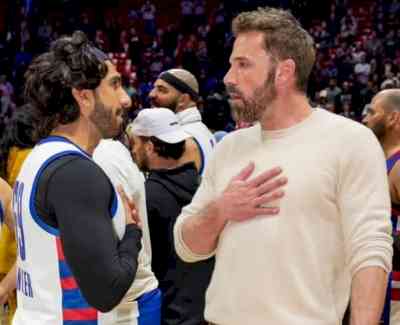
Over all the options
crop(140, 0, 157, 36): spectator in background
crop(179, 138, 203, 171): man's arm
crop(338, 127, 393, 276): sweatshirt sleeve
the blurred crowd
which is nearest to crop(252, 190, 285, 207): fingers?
crop(338, 127, 393, 276): sweatshirt sleeve

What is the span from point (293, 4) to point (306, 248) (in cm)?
2056

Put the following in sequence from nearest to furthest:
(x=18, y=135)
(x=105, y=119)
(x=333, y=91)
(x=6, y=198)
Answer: (x=105, y=119) < (x=6, y=198) < (x=18, y=135) < (x=333, y=91)

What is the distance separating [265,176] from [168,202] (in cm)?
169

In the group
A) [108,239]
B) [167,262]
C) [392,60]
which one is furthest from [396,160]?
[392,60]

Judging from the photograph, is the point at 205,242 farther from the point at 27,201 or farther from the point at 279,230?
the point at 27,201

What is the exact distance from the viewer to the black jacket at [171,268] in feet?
13.3

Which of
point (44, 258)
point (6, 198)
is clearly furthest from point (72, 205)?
point (6, 198)

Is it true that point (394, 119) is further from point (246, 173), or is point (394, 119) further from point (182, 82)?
point (246, 173)

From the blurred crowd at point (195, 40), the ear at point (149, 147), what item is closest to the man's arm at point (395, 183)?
the ear at point (149, 147)

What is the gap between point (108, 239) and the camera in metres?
2.42

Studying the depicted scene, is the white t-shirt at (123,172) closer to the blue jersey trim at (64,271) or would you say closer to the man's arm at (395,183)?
the blue jersey trim at (64,271)

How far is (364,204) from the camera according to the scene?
2408mm

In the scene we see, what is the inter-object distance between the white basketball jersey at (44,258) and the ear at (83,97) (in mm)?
139

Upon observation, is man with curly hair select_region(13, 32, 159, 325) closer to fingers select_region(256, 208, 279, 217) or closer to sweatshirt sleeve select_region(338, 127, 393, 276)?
fingers select_region(256, 208, 279, 217)
